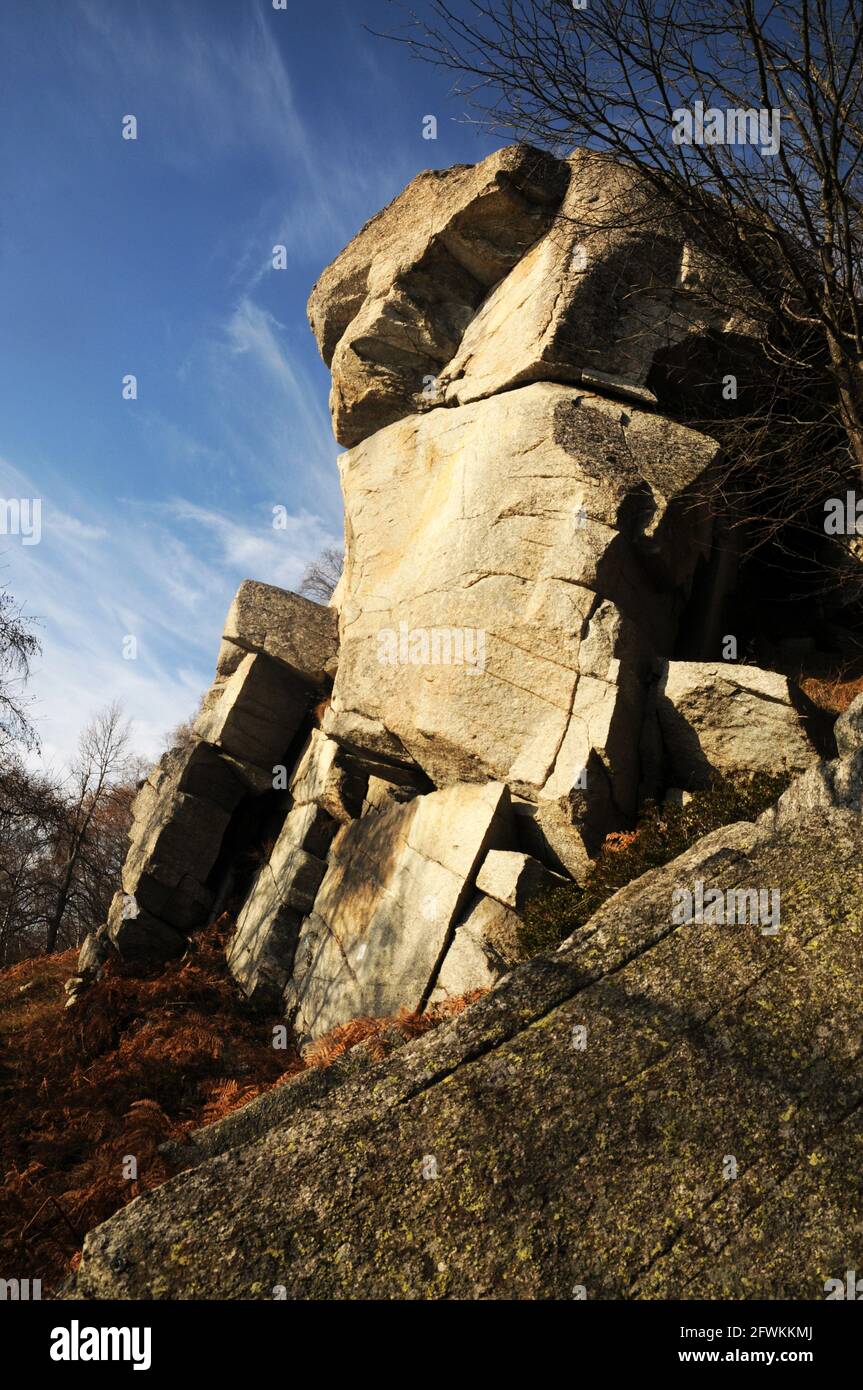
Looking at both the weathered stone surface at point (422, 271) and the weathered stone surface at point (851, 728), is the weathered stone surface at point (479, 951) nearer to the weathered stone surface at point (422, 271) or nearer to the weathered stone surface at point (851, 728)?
the weathered stone surface at point (851, 728)

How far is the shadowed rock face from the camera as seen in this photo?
436 cm

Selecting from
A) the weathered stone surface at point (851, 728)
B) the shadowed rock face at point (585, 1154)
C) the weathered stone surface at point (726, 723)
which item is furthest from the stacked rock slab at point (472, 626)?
the shadowed rock face at point (585, 1154)

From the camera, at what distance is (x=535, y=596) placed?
1113 cm

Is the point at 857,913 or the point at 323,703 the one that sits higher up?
the point at 323,703

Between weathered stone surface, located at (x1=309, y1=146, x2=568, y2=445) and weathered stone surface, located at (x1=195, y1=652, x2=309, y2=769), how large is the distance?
4927mm

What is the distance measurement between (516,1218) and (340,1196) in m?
1.00

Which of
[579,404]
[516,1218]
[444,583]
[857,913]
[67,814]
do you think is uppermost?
[579,404]

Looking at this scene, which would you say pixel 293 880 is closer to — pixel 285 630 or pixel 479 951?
pixel 285 630

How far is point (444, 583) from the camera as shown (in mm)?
12258

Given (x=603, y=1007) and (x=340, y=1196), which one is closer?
(x=340, y=1196)

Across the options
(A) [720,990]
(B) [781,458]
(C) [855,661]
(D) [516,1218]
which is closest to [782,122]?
(B) [781,458]

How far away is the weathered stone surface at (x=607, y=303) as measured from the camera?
41.4 feet
